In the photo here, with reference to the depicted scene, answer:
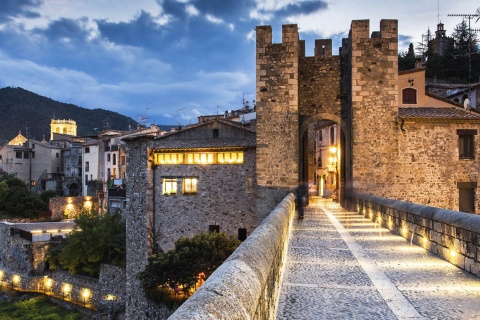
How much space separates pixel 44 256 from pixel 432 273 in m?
33.1

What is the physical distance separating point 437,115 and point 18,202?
43.3 m

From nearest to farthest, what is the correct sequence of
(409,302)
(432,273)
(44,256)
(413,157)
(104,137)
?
1. (409,302)
2. (432,273)
3. (413,157)
4. (44,256)
5. (104,137)

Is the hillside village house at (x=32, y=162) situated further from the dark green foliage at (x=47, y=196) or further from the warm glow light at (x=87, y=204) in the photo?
the warm glow light at (x=87, y=204)

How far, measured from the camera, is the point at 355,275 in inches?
280

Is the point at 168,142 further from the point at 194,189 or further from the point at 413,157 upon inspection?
the point at 413,157

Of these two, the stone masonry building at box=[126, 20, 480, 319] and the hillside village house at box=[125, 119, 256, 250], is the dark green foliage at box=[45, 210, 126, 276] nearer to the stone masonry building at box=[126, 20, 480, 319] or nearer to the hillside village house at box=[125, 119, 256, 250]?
the hillside village house at box=[125, 119, 256, 250]

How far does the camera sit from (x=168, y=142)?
29.2 m

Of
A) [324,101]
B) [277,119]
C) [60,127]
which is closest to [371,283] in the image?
[277,119]

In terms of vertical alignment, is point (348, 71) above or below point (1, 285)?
above

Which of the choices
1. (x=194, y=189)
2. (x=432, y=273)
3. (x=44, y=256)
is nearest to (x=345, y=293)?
(x=432, y=273)

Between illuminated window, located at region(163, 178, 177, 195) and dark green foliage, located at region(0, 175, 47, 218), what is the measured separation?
2869 cm

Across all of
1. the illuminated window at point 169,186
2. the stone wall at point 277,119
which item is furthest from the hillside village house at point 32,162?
the stone wall at point 277,119

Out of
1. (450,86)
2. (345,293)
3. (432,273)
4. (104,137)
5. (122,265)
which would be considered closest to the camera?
(345,293)

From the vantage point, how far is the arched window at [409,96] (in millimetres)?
23906
